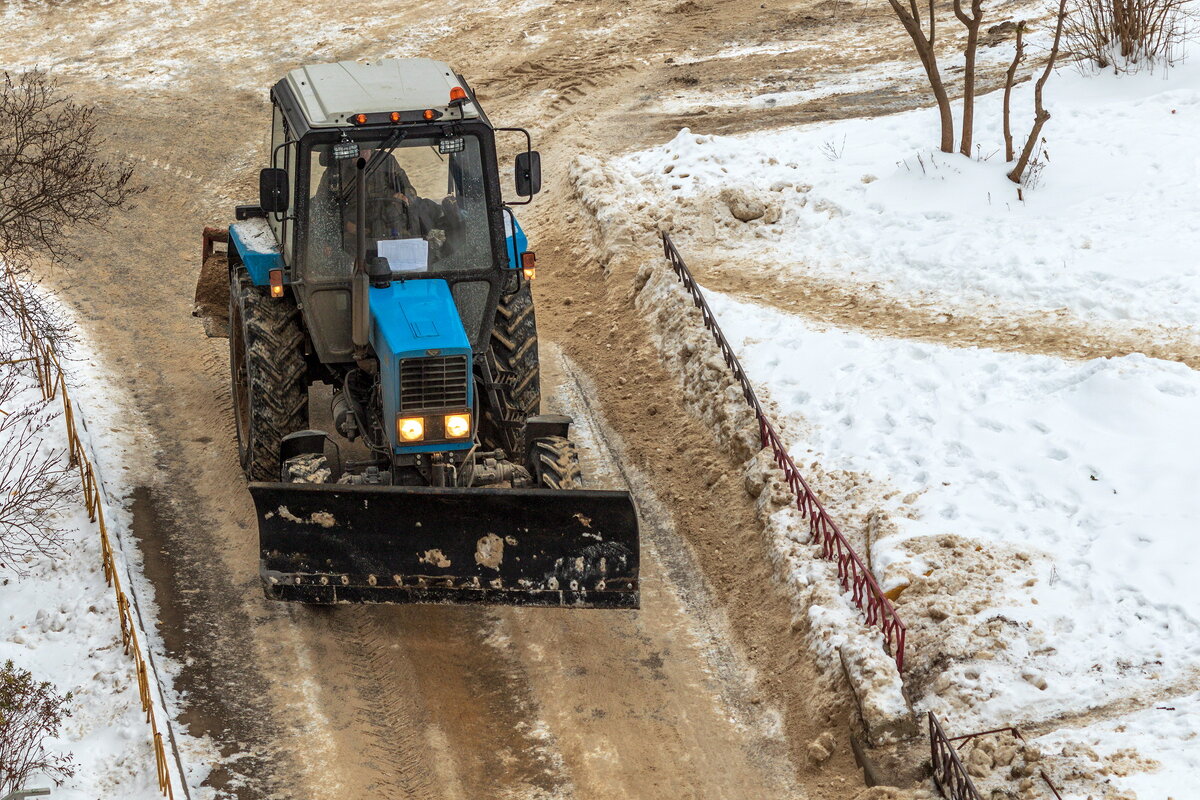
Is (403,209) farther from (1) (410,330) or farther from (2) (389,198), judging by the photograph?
(1) (410,330)

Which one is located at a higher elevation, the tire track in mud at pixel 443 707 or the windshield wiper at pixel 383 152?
the windshield wiper at pixel 383 152

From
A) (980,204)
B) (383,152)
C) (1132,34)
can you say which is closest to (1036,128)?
(980,204)

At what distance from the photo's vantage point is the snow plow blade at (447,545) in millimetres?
8141

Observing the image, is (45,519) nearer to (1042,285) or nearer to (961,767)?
(961,767)

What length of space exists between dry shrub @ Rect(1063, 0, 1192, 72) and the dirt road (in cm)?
245

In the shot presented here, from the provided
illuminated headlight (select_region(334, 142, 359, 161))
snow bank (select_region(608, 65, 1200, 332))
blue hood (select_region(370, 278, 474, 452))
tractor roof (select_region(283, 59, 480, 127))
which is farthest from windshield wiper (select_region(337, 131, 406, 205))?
snow bank (select_region(608, 65, 1200, 332))

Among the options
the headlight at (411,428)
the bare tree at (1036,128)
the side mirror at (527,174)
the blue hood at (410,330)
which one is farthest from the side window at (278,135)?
the bare tree at (1036,128)

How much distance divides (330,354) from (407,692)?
248 centimetres

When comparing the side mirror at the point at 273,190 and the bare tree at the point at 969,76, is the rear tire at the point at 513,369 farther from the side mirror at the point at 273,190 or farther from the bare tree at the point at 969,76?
the bare tree at the point at 969,76

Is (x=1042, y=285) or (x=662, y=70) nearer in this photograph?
(x=1042, y=285)

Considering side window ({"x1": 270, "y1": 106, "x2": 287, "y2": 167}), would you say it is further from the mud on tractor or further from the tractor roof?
the tractor roof

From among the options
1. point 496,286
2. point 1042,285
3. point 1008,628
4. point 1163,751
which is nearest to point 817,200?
point 1042,285

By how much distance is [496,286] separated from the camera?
30.9 ft

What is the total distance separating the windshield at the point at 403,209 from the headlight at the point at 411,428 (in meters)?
1.21
